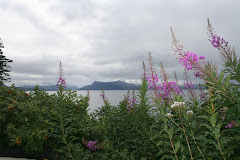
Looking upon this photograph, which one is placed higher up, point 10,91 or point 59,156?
point 10,91

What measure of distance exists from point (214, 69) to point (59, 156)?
4.02m

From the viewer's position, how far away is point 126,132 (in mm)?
4238

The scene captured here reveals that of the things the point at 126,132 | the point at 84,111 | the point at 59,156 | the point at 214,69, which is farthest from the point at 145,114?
the point at 84,111

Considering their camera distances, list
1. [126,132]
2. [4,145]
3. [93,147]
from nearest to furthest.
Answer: [126,132]
[93,147]
[4,145]

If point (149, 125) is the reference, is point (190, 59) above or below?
above

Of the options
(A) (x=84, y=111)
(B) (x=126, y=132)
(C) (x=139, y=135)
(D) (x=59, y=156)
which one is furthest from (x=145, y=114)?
(A) (x=84, y=111)

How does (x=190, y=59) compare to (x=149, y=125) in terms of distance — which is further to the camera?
(x=149, y=125)

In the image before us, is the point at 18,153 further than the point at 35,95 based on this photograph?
No

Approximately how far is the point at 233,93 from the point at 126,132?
2.53m

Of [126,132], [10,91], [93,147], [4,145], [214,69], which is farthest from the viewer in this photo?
[10,91]

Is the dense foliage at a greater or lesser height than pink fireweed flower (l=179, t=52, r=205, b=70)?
lesser

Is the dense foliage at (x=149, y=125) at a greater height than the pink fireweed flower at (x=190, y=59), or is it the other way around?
the pink fireweed flower at (x=190, y=59)

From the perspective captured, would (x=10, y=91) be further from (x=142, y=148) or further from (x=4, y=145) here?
(x=142, y=148)

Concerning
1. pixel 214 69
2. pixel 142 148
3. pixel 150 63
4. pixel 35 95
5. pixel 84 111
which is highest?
pixel 150 63
